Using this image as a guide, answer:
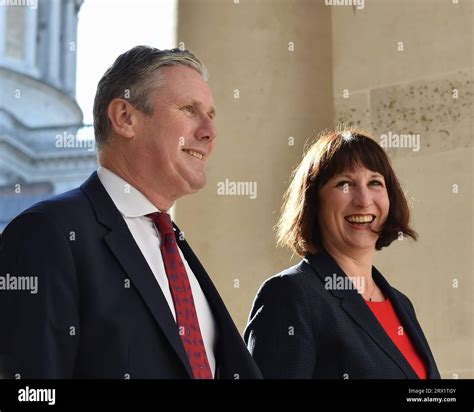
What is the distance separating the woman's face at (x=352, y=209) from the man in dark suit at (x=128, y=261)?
528 mm

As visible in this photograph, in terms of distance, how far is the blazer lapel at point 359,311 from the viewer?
132 inches

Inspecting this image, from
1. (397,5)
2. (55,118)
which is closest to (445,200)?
(397,5)

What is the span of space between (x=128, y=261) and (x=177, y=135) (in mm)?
509

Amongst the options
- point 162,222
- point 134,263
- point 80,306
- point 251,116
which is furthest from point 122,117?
point 251,116

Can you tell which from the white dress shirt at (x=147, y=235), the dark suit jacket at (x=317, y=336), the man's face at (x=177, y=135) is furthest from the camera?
the dark suit jacket at (x=317, y=336)

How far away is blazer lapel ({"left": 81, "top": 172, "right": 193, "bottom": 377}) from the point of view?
2.75 meters

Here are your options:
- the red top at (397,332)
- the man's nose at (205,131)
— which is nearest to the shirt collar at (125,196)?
the man's nose at (205,131)

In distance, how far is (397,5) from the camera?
5258 mm

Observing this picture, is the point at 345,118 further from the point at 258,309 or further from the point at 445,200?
the point at 258,309

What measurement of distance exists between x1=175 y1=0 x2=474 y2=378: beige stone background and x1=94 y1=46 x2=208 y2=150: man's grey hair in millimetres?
1810

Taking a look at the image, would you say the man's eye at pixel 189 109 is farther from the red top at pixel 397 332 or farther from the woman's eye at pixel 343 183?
the red top at pixel 397 332

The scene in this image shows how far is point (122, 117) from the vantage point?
3.22 metres

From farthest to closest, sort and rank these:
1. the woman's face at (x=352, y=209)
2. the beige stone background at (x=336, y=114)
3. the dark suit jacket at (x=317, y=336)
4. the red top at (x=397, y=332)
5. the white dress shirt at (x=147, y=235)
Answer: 1. the beige stone background at (x=336, y=114)
2. the woman's face at (x=352, y=209)
3. the red top at (x=397, y=332)
4. the dark suit jacket at (x=317, y=336)
5. the white dress shirt at (x=147, y=235)

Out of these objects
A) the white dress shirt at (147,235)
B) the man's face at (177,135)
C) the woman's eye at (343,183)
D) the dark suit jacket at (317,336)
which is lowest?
the dark suit jacket at (317,336)
